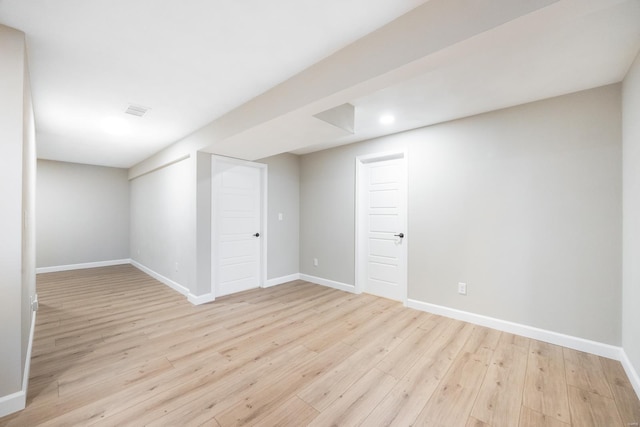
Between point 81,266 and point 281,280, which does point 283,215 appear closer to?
point 281,280

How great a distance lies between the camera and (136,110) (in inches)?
116

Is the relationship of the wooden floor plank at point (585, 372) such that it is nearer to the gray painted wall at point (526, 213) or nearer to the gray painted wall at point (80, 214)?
the gray painted wall at point (526, 213)

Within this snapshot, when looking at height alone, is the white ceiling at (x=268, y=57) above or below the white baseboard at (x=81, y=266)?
above

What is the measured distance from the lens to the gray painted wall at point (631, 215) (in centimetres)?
194

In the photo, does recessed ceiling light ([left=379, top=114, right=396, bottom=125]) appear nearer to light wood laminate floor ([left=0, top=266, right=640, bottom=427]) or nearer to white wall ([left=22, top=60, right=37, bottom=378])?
light wood laminate floor ([left=0, top=266, right=640, bottom=427])

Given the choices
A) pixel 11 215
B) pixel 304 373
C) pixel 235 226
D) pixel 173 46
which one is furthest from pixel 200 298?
pixel 173 46

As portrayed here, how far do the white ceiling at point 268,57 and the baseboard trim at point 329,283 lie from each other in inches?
97.5

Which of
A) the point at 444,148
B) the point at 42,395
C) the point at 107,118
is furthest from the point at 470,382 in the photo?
the point at 107,118

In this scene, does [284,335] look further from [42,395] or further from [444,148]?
[444,148]

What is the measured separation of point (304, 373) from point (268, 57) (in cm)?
252

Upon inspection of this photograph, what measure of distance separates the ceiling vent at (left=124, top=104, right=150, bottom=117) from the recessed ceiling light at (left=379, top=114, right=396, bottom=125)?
2.72 metres

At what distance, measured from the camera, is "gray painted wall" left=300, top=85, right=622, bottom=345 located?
238cm

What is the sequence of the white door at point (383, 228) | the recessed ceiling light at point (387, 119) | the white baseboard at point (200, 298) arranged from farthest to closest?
the white door at point (383, 228)
the white baseboard at point (200, 298)
the recessed ceiling light at point (387, 119)

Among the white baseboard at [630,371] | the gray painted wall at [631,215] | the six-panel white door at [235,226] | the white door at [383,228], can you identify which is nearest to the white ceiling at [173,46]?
the six-panel white door at [235,226]
